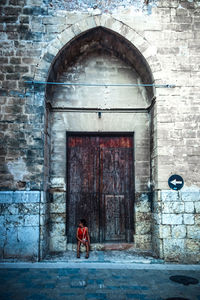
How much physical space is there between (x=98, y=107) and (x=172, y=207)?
272cm

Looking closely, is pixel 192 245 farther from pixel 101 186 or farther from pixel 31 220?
pixel 31 220

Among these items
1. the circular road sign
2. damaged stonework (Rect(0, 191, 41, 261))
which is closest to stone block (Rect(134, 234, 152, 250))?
the circular road sign

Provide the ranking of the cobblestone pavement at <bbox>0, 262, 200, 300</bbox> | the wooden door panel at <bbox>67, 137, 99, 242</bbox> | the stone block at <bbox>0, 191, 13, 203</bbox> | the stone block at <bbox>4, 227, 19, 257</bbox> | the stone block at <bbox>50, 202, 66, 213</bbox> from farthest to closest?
1. the wooden door panel at <bbox>67, 137, 99, 242</bbox>
2. the stone block at <bbox>50, 202, 66, 213</bbox>
3. the stone block at <bbox>0, 191, 13, 203</bbox>
4. the stone block at <bbox>4, 227, 19, 257</bbox>
5. the cobblestone pavement at <bbox>0, 262, 200, 300</bbox>

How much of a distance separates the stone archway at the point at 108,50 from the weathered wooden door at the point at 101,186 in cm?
25

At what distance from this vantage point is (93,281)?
13.1ft

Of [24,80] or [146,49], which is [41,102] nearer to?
[24,80]

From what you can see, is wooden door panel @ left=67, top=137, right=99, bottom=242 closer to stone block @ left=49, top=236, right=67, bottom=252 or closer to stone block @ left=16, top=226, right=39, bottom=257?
stone block @ left=49, top=236, right=67, bottom=252

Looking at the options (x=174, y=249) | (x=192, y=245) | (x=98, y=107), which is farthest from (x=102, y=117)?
(x=192, y=245)

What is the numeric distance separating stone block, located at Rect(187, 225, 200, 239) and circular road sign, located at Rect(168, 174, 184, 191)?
30.8 inches

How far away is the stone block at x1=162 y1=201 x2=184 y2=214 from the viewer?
5.23 metres

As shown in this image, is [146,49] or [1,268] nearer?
[1,268]

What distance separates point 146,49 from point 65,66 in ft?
6.18

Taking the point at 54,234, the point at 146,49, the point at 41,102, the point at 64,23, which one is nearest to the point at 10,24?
the point at 64,23

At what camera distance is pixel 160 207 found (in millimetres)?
5238
